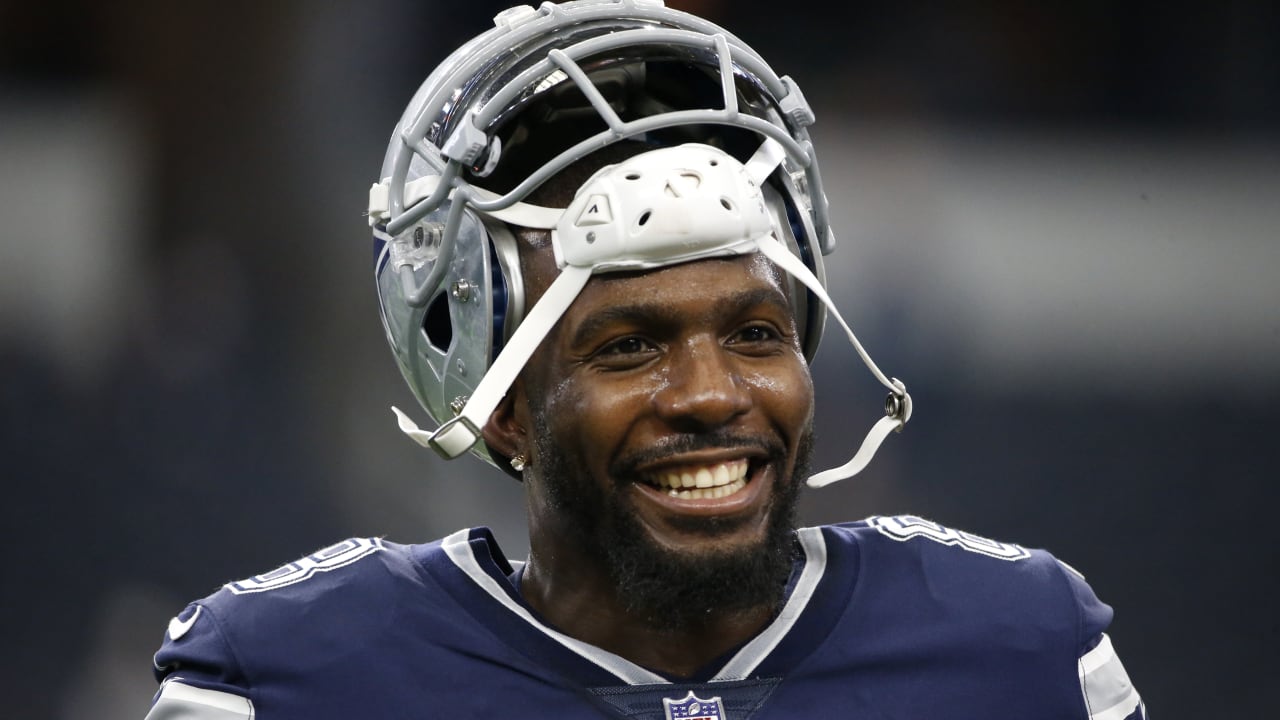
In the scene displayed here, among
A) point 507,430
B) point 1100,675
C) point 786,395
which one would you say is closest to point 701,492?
point 786,395

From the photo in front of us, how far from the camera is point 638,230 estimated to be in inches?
54.1

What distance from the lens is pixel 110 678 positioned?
241cm

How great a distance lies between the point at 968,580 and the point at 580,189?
1.91 feet

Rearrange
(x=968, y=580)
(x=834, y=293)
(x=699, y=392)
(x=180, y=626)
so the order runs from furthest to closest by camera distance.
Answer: (x=834, y=293), (x=968, y=580), (x=180, y=626), (x=699, y=392)

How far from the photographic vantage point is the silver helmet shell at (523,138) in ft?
4.77

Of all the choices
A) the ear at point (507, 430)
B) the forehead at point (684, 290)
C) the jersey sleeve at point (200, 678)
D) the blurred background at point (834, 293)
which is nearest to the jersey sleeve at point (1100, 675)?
the forehead at point (684, 290)

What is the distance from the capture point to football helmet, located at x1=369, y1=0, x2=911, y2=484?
4.59ft

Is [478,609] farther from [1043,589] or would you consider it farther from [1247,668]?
[1247,668]

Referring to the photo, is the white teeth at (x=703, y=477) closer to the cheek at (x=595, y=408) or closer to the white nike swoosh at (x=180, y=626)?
the cheek at (x=595, y=408)

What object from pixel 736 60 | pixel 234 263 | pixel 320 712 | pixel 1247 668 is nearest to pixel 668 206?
pixel 736 60

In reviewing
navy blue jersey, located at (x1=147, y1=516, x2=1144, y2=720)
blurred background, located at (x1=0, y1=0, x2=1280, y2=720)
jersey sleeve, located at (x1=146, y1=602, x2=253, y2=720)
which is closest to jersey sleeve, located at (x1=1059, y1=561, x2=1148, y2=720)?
navy blue jersey, located at (x1=147, y1=516, x2=1144, y2=720)

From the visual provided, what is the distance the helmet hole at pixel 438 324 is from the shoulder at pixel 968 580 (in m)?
0.46

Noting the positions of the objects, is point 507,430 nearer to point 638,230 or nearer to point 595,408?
point 595,408

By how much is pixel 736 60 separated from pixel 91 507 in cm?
150
